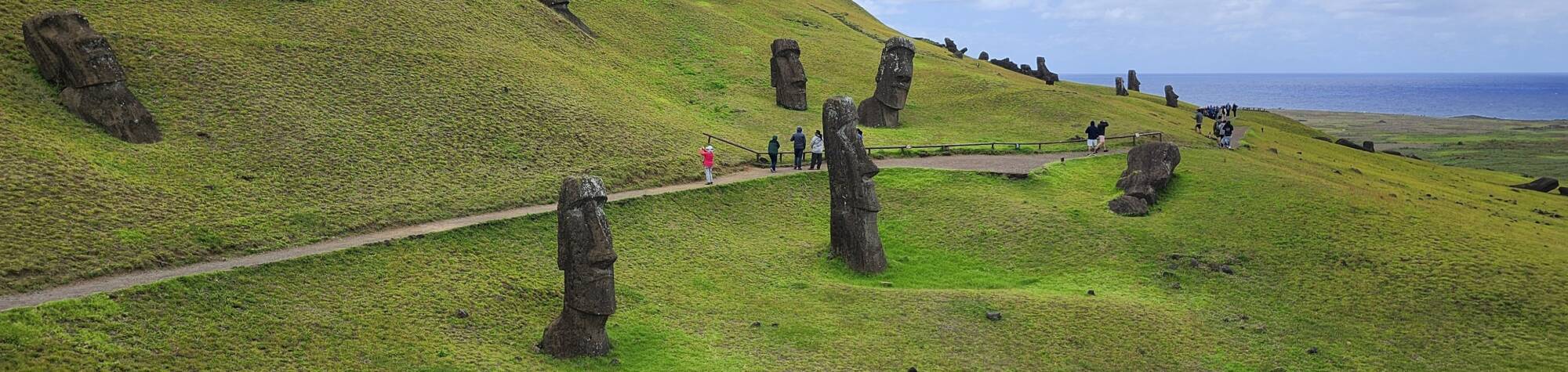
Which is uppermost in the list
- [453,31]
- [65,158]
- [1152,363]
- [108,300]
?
[453,31]

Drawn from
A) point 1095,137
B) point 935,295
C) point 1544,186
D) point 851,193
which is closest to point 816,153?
point 851,193

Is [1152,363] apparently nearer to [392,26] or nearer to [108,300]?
[108,300]

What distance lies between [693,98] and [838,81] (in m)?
10.6

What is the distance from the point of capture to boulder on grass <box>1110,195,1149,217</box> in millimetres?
35906

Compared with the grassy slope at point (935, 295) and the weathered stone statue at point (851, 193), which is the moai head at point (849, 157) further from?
the grassy slope at point (935, 295)

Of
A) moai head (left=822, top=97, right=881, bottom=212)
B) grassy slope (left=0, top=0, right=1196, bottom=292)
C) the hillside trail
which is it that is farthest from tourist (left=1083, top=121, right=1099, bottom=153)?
moai head (left=822, top=97, right=881, bottom=212)

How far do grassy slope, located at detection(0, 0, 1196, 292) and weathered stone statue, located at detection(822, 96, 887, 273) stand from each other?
29.8 feet

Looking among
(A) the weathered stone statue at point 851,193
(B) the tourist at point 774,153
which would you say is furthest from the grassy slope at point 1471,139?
(A) the weathered stone statue at point 851,193

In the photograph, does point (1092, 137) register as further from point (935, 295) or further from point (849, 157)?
point (935, 295)

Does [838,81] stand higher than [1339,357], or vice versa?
[838,81]

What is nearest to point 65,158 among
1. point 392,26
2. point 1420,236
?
point 392,26

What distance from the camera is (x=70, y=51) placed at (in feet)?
115

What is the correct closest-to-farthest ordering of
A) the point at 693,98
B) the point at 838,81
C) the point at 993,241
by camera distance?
the point at 993,241 → the point at 693,98 → the point at 838,81

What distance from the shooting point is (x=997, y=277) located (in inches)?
1241
